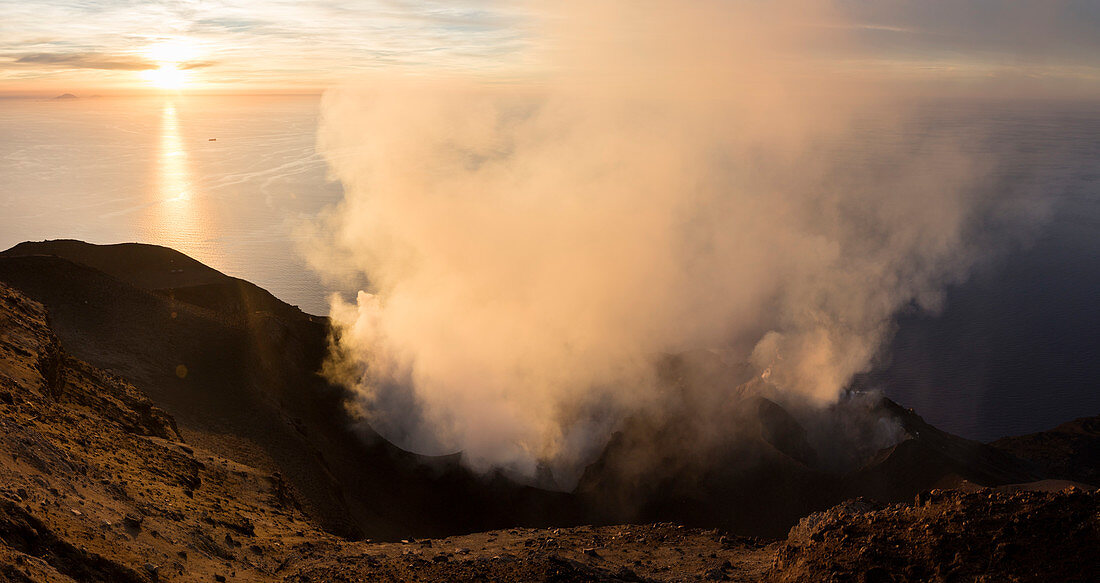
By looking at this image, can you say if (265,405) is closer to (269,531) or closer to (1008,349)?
(269,531)

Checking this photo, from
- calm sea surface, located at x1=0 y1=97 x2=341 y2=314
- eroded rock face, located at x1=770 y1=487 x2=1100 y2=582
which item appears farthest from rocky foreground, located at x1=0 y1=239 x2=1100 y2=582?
calm sea surface, located at x1=0 y1=97 x2=341 y2=314

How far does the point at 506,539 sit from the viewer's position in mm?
19266

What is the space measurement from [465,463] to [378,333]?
1480 centimetres

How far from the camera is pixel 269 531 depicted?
18234 millimetres

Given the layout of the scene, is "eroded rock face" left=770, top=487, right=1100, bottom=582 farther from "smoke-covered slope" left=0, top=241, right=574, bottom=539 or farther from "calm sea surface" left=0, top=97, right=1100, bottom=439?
"calm sea surface" left=0, top=97, right=1100, bottom=439

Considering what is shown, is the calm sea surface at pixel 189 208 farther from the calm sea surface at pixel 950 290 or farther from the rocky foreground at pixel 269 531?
the rocky foreground at pixel 269 531

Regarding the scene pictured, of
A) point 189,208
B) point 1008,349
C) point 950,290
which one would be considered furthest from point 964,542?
point 189,208

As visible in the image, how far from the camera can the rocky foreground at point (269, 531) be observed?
39.1 ft

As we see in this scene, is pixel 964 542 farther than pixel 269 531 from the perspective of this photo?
No

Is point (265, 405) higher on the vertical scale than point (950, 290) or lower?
higher

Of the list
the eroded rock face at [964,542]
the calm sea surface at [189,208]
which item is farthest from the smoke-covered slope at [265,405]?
the calm sea surface at [189,208]

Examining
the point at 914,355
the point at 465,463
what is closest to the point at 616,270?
the point at 914,355

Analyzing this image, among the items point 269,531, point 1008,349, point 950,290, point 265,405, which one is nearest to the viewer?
point 269,531

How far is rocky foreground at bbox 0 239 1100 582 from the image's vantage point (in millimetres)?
11922
